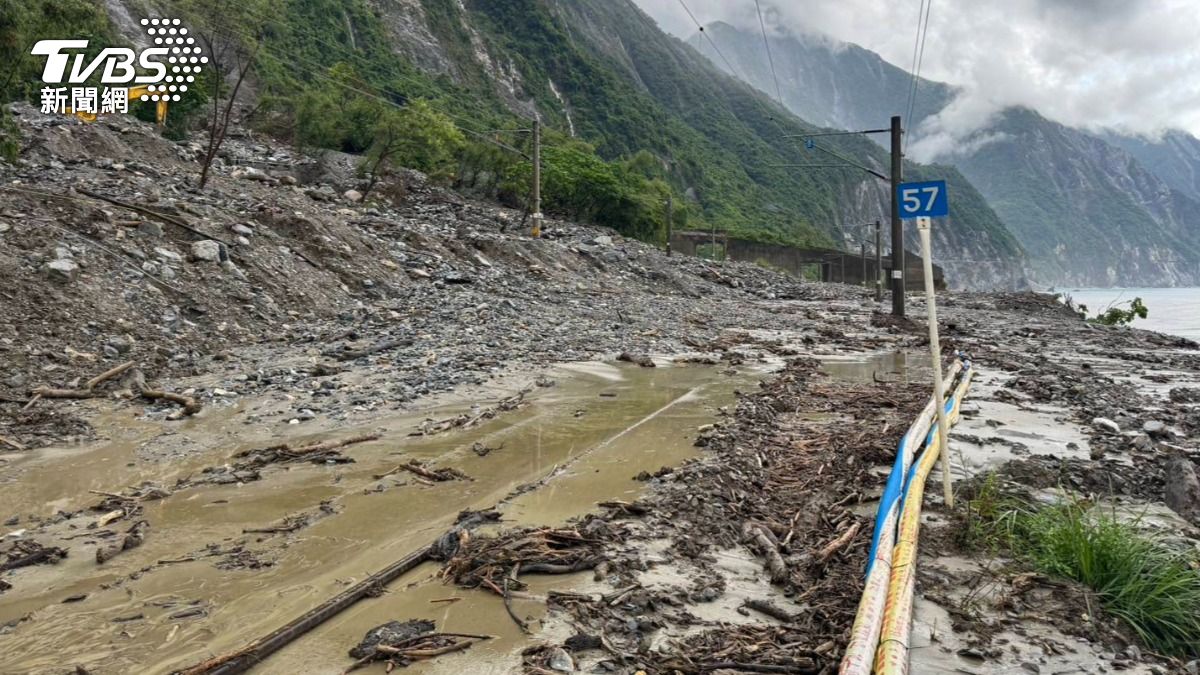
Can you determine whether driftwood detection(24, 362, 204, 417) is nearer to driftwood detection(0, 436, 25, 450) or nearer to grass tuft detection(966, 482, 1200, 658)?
driftwood detection(0, 436, 25, 450)

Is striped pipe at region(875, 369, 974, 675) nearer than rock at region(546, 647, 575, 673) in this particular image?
Yes

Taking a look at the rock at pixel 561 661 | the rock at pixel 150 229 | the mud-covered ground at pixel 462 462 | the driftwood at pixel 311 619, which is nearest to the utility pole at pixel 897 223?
the mud-covered ground at pixel 462 462

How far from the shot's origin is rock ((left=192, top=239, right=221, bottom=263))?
39.6 feet

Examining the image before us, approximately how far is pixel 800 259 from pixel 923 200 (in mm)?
65680

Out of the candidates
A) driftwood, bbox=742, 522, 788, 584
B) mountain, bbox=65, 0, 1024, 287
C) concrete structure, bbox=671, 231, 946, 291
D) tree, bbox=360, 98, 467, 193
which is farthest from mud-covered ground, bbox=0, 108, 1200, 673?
concrete structure, bbox=671, 231, 946, 291

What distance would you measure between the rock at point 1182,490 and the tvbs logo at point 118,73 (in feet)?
68.8

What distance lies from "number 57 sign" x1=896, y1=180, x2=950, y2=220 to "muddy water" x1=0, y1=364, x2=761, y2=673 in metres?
2.76

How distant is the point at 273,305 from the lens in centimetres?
1209

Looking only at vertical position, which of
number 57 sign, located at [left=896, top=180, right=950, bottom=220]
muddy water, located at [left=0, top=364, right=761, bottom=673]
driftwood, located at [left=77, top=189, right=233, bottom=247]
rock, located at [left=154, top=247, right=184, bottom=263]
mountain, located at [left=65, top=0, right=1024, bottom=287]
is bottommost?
muddy water, located at [left=0, top=364, right=761, bottom=673]

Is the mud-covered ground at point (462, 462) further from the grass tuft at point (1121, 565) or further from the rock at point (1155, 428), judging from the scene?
the grass tuft at point (1121, 565)

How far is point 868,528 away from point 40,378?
27.3 ft

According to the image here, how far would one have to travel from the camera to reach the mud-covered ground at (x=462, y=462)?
3.13m

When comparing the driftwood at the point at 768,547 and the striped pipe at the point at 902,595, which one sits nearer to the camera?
the striped pipe at the point at 902,595

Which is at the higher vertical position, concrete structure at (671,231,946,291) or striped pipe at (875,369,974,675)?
concrete structure at (671,231,946,291)
